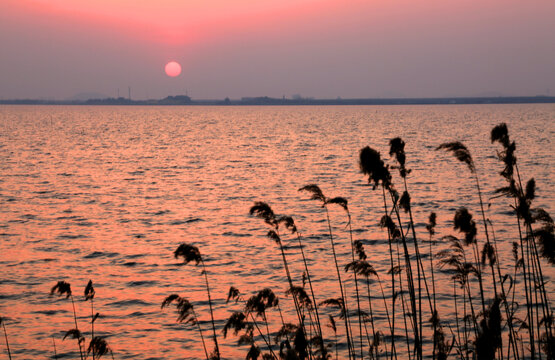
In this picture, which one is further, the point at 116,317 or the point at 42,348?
the point at 116,317

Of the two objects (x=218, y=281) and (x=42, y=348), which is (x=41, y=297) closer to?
(x=42, y=348)

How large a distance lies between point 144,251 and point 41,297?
6096mm

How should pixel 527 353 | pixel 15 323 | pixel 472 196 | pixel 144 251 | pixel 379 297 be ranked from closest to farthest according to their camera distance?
pixel 527 353, pixel 15 323, pixel 379 297, pixel 144 251, pixel 472 196

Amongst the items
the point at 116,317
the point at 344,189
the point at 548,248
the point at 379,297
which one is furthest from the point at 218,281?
the point at 344,189

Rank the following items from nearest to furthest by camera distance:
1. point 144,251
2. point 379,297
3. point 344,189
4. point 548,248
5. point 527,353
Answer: point 548,248 < point 527,353 < point 379,297 < point 144,251 < point 344,189

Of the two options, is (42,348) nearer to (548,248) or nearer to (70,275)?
(70,275)

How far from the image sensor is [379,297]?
17.0 meters

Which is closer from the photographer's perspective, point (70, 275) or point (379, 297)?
Answer: point (379, 297)

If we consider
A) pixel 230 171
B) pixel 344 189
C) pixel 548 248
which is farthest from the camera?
pixel 230 171

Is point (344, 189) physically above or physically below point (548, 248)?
below

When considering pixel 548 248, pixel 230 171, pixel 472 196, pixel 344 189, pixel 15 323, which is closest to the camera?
pixel 548 248

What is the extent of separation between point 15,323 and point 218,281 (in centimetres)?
630

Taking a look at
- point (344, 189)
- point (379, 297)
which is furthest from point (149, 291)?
point (344, 189)

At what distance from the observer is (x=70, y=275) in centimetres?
1925
